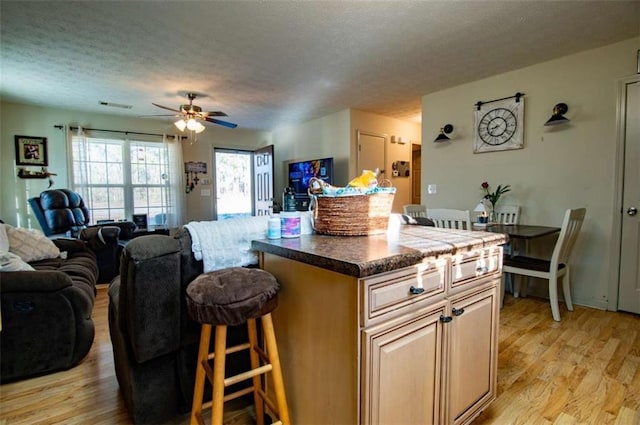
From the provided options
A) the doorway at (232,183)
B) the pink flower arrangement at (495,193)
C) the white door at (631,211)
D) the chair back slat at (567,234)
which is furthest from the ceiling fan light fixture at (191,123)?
the white door at (631,211)

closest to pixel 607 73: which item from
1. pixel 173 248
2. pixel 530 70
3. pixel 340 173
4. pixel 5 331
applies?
pixel 530 70

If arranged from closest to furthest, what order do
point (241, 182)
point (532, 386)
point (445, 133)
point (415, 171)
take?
point (532, 386) < point (445, 133) < point (415, 171) < point (241, 182)

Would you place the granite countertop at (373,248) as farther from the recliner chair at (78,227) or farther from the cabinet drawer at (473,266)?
the recliner chair at (78,227)

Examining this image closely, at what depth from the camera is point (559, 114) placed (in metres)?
2.96

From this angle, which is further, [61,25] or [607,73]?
[607,73]

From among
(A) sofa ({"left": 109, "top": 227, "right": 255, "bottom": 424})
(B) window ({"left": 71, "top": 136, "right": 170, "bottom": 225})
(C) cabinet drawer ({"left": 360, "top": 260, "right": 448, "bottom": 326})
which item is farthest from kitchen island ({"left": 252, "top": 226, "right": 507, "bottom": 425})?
(B) window ({"left": 71, "top": 136, "right": 170, "bottom": 225})

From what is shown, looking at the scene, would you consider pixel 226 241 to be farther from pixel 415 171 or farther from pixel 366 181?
pixel 415 171

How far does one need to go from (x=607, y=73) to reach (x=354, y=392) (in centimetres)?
361

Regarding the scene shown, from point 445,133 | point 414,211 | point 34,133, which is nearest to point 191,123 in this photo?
point 34,133

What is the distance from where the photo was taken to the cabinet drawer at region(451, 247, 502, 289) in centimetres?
122

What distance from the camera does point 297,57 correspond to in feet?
9.98

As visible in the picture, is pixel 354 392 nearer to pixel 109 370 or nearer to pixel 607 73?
pixel 109 370

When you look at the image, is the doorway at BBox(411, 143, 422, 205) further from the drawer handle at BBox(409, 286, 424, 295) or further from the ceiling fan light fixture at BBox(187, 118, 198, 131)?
the drawer handle at BBox(409, 286, 424, 295)

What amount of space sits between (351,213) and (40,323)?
1956 mm
